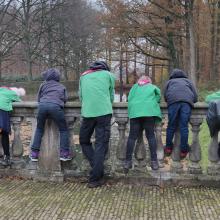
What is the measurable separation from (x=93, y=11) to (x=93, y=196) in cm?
4362

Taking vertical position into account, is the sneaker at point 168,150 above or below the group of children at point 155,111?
below

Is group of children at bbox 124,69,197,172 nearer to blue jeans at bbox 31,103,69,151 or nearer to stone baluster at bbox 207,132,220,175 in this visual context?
stone baluster at bbox 207,132,220,175

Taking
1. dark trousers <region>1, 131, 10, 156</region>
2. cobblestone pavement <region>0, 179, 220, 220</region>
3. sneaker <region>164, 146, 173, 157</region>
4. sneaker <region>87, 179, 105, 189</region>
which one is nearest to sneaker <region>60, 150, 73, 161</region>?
cobblestone pavement <region>0, 179, 220, 220</region>

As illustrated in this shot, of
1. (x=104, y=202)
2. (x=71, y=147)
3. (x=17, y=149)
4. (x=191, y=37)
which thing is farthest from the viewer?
(x=191, y=37)

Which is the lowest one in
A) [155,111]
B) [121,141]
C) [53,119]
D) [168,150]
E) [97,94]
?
[168,150]

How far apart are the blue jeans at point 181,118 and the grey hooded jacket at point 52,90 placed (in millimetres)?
1593

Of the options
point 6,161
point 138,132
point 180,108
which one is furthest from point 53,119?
point 180,108

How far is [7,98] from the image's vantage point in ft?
21.1

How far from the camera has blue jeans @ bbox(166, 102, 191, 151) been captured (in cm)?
589

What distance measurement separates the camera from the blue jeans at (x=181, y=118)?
5.89 metres

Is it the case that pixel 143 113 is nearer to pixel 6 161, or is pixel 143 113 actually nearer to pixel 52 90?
pixel 52 90

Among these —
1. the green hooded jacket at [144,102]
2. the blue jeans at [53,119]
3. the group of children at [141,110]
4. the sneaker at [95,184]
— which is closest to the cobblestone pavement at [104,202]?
the sneaker at [95,184]

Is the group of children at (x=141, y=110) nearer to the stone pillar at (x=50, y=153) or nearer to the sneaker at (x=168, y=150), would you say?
the sneaker at (x=168, y=150)

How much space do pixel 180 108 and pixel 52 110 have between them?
183 centimetres
